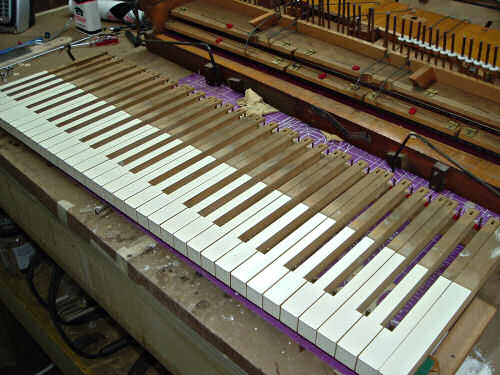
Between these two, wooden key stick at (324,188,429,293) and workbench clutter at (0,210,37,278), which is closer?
wooden key stick at (324,188,429,293)

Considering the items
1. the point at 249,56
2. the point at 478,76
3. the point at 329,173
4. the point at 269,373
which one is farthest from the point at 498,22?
the point at 269,373

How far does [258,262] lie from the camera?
1897mm

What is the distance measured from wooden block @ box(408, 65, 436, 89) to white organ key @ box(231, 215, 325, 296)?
110 cm

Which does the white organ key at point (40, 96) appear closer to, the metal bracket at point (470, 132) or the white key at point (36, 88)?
the white key at point (36, 88)

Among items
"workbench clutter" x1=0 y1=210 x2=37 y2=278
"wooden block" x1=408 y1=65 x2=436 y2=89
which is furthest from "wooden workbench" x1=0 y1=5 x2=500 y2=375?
"wooden block" x1=408 y1=65 x2=436 y2=89

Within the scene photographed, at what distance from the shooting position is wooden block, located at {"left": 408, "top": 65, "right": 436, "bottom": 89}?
266 centimetres

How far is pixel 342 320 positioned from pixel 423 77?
1.51m

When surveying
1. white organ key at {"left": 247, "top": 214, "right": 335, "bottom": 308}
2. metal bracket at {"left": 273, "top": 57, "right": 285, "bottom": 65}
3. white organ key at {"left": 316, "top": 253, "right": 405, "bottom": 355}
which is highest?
metal bracket at {"left": 273, "top": 57, "right": 285, "bottom": 65}

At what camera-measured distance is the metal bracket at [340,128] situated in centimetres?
270

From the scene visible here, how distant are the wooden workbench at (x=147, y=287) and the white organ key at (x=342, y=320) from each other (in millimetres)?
109

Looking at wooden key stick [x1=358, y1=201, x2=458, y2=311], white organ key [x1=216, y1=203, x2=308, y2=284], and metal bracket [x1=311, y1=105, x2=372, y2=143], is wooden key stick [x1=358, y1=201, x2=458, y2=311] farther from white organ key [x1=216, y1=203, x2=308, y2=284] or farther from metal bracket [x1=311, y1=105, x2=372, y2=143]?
metal bracket [x1=311, y1=105, x2=372, y2=143]

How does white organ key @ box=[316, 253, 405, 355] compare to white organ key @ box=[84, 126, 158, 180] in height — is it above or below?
below

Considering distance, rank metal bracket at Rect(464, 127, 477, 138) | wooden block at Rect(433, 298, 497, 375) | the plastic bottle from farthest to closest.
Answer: the plastic bottle
metal bracket at Rect(464, 127, 477, 138)
wooden block at Rect(433, 298, 497, 375)

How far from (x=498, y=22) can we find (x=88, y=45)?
285 cm
